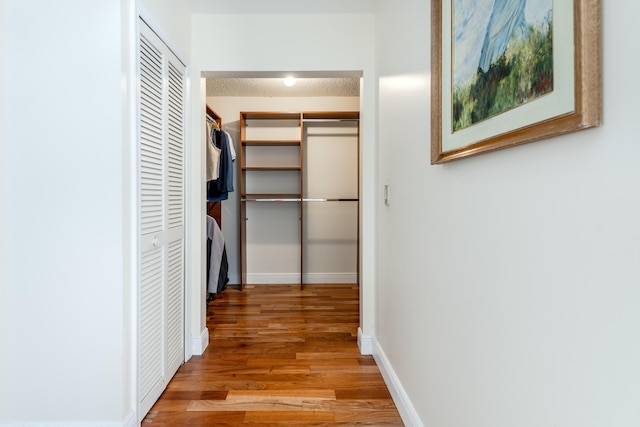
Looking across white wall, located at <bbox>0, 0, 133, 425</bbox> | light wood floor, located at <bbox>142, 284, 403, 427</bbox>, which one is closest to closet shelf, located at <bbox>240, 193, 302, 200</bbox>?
light wood floor, located at <bbox>142, 284, 403, 427</bbox>

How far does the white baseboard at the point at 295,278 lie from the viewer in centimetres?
435

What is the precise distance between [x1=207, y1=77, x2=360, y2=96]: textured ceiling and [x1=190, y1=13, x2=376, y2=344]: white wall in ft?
3.92

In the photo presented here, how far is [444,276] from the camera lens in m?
1.24

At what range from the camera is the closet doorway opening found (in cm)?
425

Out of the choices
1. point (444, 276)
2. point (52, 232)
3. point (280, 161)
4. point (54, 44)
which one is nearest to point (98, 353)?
point (52, 232)

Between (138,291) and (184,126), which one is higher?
(184,126)

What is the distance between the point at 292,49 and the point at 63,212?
1713 millimetres

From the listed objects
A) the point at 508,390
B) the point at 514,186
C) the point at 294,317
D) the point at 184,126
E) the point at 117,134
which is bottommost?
the point at 294,317

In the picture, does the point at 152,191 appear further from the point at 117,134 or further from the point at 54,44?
the point at 54,44

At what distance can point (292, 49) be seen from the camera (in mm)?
2439

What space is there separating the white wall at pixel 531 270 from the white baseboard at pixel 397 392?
0.20 feet

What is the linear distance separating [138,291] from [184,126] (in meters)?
1.13

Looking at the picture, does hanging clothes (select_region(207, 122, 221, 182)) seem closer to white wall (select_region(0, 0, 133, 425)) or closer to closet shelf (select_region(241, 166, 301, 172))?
closet shelf (select_region(241, 166, 301, 172))

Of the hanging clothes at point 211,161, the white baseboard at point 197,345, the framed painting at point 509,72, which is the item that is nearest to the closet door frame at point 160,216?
the white baseboard at point 197,345
